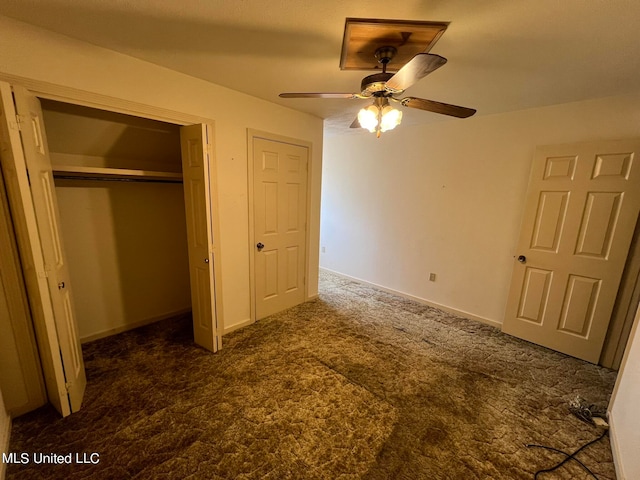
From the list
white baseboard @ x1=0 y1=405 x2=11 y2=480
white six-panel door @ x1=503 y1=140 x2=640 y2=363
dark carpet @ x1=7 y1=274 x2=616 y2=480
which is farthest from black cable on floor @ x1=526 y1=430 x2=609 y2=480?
white baseboard @ x1=0 y1=405 x2=11 y2=480

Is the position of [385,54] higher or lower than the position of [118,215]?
higher

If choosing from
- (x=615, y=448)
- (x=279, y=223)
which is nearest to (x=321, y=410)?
(x=615, y=448)

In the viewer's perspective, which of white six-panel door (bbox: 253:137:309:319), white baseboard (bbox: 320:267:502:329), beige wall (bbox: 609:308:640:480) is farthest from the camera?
white baseboard (bbox: 320:267:502:329)

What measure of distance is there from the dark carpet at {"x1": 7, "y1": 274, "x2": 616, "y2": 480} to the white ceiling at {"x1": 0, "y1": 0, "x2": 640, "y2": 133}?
246cm

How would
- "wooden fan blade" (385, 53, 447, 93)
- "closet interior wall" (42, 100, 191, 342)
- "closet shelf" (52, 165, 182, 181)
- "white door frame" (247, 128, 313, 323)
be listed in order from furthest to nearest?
"white door frame" (247, 128, 313, 323), "closet interior wall" (42, 100, 191, 342), "closet shelf" (52, 165, 182, 181), "wooden fan blade" (385, 53, 447, 93)

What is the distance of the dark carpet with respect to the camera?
1.52 m

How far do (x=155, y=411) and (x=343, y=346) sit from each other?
163 centimetres

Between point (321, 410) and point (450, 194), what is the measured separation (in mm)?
2901

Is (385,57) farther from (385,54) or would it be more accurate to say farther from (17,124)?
(17,124)

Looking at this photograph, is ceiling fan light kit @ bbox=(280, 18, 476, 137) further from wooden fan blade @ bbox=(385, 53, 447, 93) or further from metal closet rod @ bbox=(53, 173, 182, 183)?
metal closet rod @ bbox=(53, 173, 182, 183)

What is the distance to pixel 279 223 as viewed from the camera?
322cm

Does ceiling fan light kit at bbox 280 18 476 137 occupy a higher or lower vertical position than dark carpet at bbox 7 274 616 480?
higher

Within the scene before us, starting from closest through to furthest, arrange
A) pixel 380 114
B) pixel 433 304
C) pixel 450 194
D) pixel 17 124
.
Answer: pixel 17 124
pixel 380 114
pixel 450 194
pixel 433 304

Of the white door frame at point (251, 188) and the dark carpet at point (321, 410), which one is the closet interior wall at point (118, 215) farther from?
the white door frame at point (251, 188)
